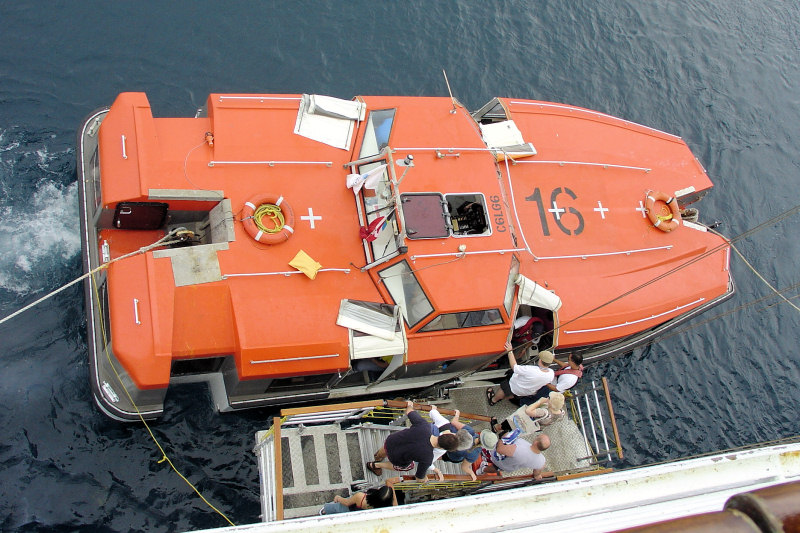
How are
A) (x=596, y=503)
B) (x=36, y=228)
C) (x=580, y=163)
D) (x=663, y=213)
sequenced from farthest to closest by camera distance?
(x=663, y=213) → (x=580, y=163) → (x=36, y=228) → (x=596, y=503)

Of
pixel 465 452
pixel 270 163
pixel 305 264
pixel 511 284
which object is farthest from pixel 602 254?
pixel 270 163

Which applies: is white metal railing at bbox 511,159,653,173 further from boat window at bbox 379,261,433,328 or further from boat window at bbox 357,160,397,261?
boat window at bbox 379,261,433,328

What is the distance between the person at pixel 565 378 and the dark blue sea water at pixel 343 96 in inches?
115

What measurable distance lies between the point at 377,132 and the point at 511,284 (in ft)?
8.93

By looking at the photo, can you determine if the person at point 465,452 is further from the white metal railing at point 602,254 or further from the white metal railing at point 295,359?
the white metal railing at point 602,254

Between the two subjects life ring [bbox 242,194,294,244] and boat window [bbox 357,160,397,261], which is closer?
life ring [bbox 242,194,294,244]

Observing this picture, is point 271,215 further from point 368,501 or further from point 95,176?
point 368,501

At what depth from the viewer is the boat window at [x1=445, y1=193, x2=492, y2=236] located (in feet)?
27.6

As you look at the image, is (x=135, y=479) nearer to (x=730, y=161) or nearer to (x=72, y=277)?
(x=72, y=277)

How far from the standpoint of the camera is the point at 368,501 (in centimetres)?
647

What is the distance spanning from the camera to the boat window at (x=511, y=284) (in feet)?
26.7

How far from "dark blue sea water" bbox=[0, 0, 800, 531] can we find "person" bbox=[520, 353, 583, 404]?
9.59ft

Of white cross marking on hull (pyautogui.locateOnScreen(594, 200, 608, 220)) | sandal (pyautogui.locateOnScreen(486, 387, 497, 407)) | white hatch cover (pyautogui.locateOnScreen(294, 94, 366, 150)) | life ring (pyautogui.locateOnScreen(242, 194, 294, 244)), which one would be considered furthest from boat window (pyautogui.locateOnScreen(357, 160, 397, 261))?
white cross marking on hull (pyautogui.locateOnScreen(594, 200, 608, 220))

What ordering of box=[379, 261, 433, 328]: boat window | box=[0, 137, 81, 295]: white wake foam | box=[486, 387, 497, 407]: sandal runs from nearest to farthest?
box=[379, 261, 433, 328]: boat window → box=[0, 137, 81, 295]: white wake foam → box=[486, 387, 497, 407]: sandal
